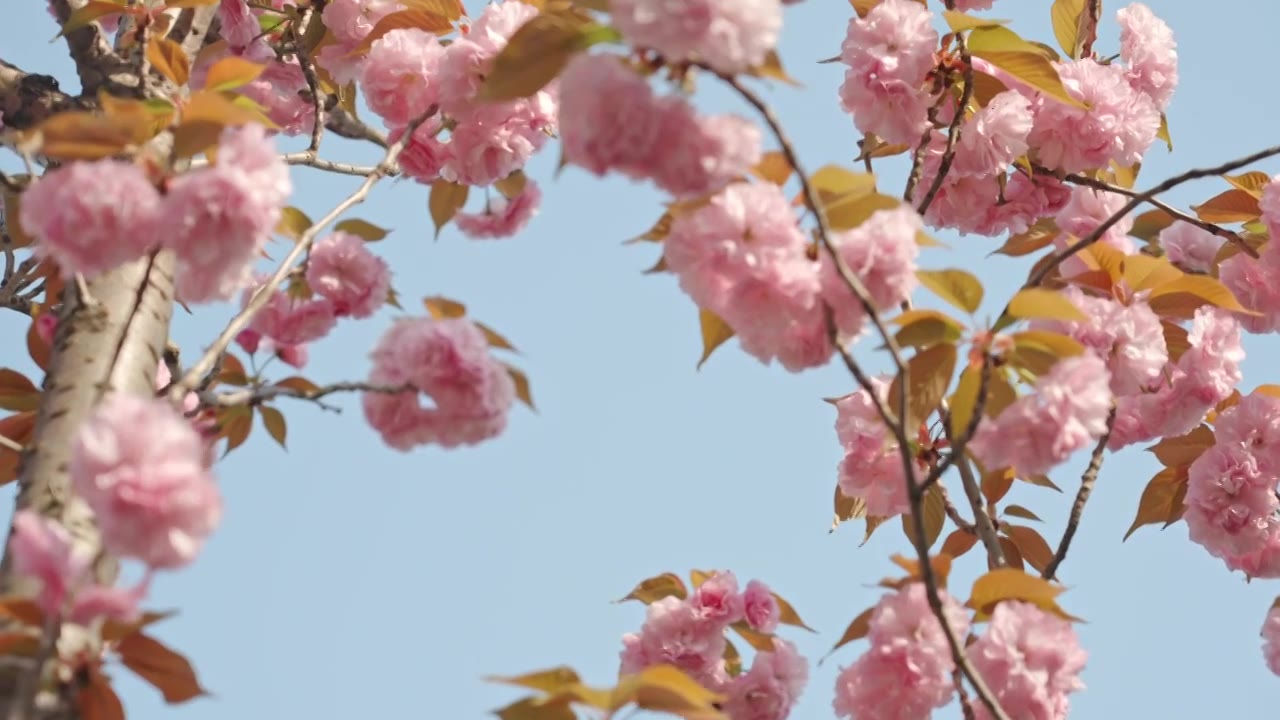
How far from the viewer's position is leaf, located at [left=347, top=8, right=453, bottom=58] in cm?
242

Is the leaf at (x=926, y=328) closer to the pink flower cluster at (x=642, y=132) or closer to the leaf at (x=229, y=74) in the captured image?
the pink flower cluster at (x=642, y=132)

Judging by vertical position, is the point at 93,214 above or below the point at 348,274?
below

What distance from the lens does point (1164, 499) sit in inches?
113

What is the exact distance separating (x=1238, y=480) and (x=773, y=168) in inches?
60.9

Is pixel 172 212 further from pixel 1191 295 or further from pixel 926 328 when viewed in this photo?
pixel 1191 295

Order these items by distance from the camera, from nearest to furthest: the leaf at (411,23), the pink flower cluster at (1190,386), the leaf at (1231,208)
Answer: the leaf at (411,23) < the pink flower cluster at (1190,386) < the leaf at (1231,208)

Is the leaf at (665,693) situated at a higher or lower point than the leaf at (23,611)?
higher

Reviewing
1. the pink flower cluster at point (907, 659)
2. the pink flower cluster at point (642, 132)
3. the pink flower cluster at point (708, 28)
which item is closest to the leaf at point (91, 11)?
the pink flower cluster at point (642, 132)

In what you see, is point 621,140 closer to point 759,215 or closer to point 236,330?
point 759,215

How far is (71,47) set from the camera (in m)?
2.31

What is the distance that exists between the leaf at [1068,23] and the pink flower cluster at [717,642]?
1465mm

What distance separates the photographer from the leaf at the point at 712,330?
1973 mm

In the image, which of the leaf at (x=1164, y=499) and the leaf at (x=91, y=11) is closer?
the leaf at (x=91, y=11)

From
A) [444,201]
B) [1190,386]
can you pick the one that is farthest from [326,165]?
[1190,386]
